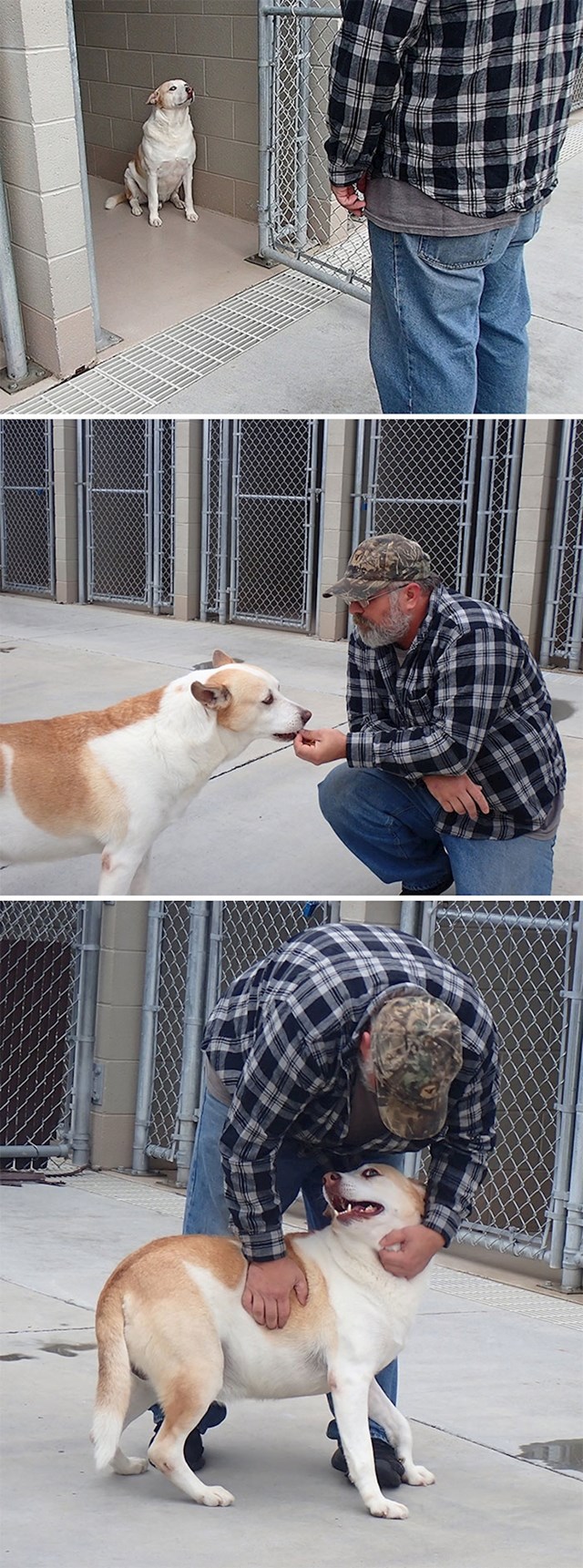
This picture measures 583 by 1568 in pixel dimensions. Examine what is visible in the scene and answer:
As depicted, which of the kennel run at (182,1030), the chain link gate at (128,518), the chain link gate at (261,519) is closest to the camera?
the chain link gate at (261,519)

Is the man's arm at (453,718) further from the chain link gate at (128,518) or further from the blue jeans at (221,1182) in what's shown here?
the chain link gate at (128,518)

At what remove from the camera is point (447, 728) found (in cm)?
231

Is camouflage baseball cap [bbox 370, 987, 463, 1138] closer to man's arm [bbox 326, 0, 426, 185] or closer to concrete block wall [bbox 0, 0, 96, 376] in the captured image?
man's arm [bbox 326, 0, 426, 185]

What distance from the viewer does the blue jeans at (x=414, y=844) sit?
250 cm

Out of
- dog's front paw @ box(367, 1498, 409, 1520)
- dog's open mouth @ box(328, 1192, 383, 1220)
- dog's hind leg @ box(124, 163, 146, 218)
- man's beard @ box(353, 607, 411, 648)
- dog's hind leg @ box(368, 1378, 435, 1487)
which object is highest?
dog's hind leg @ box(124, 163, 146, 218)

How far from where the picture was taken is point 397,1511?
181 centimetres

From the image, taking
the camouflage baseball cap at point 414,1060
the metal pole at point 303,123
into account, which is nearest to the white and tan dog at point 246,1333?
the camouflage baseball cap at point 414,1060

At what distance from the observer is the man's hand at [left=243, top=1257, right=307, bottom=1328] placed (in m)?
1.84

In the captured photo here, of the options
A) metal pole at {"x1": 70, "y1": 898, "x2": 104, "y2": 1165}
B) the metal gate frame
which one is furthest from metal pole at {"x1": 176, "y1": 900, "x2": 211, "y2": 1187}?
the metal gate frame

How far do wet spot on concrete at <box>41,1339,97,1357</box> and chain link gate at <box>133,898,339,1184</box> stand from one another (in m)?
2.09

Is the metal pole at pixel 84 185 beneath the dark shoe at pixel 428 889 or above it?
above

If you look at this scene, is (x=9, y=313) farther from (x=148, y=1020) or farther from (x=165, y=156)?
(x=148, y=1020)

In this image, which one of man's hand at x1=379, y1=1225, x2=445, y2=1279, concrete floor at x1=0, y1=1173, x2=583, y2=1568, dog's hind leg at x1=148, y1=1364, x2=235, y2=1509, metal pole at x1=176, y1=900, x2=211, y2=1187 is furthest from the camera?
metal pole at x1=176, y1=900, x2=211, y2=1187

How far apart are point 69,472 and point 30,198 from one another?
1.18 m
